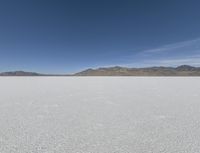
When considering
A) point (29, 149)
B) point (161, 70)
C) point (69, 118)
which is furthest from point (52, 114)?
point (161, 70)

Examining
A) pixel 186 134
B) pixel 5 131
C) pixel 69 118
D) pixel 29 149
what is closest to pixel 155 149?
pixel 186 134

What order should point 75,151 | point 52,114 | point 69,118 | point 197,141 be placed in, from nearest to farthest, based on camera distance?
1. point 75,151
2. point 197,141
3. point 69,118
4. point 52,114

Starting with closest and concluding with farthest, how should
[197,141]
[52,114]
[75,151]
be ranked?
[75,151] → [197,141] → [52,114]

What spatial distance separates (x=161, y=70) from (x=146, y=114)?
236 feet

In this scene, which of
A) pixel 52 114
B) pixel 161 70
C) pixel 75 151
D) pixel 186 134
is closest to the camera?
pixel 75 151

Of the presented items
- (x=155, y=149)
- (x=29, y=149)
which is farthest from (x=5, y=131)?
(x=155, y=149)

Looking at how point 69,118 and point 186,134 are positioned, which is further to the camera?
point 69,118

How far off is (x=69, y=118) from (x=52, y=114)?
1.50 ft

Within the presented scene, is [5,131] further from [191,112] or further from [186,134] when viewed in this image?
[191,112]

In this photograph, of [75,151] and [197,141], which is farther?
[197,141]

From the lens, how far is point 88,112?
3801 mm

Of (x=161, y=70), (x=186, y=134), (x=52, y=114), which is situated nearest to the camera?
(x=186, y=134)

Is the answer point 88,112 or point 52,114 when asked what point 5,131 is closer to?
point 52,114

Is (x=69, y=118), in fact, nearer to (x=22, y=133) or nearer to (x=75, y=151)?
(x=22, y=133)
